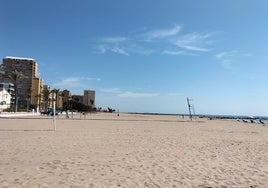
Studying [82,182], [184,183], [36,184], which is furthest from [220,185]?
[36,184]

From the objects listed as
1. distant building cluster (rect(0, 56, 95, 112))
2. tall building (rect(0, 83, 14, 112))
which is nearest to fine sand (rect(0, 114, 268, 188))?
tall building (rect(0, 83, 14, 112))

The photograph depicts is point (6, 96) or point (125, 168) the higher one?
point (6, 96)

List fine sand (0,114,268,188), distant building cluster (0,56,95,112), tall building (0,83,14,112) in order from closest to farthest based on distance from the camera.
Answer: fine sand (0,114,268,188)
tall building (0,83,14,112)
distant building cluster (0,56,95,112)

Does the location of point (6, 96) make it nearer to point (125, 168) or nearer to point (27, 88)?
Result: point (27, 88)

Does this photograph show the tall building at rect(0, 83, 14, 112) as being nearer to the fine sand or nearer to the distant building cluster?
the distant building cluster

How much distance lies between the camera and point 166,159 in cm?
1095

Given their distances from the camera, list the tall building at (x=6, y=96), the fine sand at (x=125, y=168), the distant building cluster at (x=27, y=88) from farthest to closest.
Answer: the distant building cluster at (x=27, y=88) < the tall building at (x=6, y=96) < the fine sand at (x=125, y=168)

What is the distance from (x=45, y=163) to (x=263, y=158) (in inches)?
314

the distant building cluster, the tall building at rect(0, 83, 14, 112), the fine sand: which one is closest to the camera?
the fine sand

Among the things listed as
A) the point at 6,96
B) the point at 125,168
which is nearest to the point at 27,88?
the point at 6,96

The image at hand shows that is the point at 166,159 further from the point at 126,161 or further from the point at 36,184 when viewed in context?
the point at 36,184

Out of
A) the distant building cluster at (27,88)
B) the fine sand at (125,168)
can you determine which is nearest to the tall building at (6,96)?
the distant building cluster at (27,88)

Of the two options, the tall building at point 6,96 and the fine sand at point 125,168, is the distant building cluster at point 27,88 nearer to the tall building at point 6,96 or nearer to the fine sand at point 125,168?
the tall building at point 6,96

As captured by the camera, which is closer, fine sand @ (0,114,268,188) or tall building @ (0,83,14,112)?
fine sand @ (0,114,268,188)
